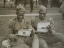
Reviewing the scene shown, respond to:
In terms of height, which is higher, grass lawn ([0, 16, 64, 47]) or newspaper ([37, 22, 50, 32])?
newspaper ([37, 22, 50, 32])

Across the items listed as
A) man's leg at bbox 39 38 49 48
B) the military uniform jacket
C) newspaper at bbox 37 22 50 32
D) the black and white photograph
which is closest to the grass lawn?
the black and white photograph

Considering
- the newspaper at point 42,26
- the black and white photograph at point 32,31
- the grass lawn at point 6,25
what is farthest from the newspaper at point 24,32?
the grass lawn at point 6,25

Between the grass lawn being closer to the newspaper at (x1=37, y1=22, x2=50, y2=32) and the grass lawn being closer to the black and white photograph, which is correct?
the black and white photograph

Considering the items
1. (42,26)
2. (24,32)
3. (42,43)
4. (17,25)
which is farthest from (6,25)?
(42,43)

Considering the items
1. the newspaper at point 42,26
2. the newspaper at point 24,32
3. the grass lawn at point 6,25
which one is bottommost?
the grass lawn at point 6,25

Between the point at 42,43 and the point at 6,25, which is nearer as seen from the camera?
the point at 42,43

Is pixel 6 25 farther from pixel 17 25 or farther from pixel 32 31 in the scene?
pixel 32 31

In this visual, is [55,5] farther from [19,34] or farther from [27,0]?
[19,34]

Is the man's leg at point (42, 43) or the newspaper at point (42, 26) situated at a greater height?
the newspaper at point (42, 26)

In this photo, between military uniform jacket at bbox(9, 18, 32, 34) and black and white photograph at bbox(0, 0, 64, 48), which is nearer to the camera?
black and white photograph at bbox(0, 0, 64, 48)

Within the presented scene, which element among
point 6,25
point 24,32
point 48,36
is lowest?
point 6,25

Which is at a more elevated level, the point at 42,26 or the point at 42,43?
the point at 42,26

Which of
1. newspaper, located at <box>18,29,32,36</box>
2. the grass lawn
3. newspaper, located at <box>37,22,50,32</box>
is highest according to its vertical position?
newspaper, located at <box>37,22,50,32</box>

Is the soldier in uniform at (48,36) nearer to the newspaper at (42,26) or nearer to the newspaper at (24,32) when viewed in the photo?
the newspaper at (42,26)
